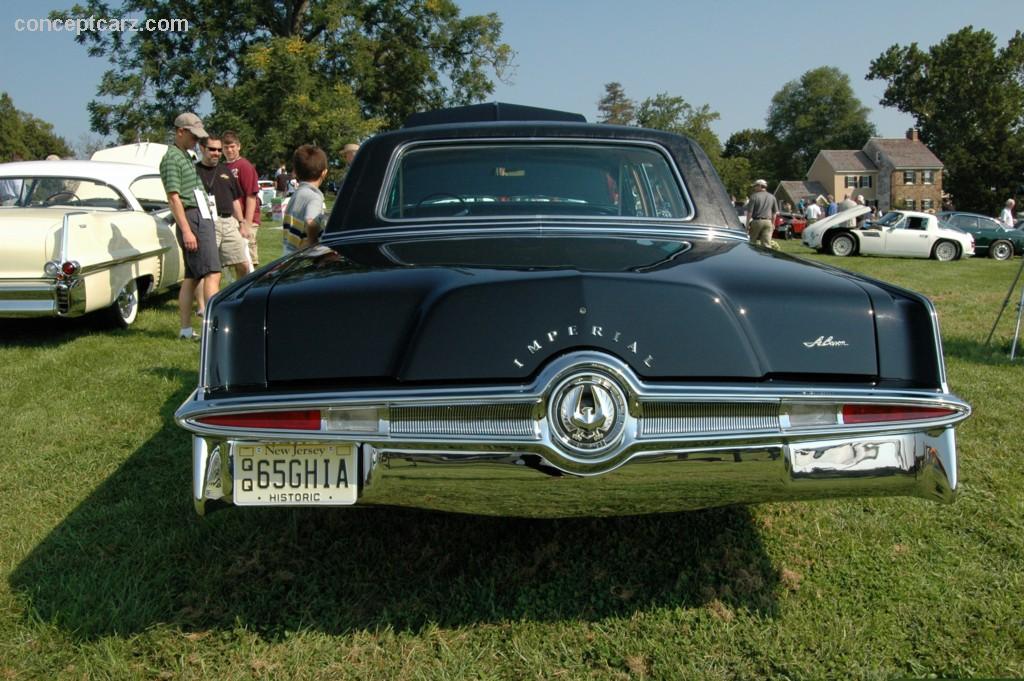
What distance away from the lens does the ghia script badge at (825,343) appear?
6.54 feet

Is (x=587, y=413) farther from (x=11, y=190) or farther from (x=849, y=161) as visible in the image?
(x=849, y=161)

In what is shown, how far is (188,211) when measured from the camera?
612 centimetres

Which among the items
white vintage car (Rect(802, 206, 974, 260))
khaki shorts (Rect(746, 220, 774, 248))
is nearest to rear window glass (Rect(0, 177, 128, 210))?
khaki shorts (Rect(746, 220, 774, 248))

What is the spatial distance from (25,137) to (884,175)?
82.0 meters

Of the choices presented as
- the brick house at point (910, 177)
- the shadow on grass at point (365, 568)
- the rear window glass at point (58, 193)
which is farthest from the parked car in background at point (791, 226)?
the brick house at point (910, 177)

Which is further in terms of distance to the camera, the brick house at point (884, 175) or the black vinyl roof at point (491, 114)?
the brick house at point (884, 175)

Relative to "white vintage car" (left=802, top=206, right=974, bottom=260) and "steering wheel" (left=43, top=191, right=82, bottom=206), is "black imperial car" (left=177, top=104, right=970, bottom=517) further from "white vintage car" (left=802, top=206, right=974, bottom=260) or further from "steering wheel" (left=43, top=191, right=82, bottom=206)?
"white vintage car" (left=802, top=206, right=974, bottom=260)

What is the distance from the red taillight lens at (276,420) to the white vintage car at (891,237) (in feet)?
64.9

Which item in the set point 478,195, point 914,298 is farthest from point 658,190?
point 914,298

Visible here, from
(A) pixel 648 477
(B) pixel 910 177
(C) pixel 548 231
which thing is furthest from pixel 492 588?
(B) pixel 910 177

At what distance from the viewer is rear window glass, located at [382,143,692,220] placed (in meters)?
3.12

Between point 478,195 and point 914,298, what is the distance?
1634 mm

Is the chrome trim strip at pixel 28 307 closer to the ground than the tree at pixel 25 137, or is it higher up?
closer to the ground

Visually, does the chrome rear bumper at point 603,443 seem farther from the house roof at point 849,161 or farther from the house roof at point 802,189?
the house roof at point 849,161
